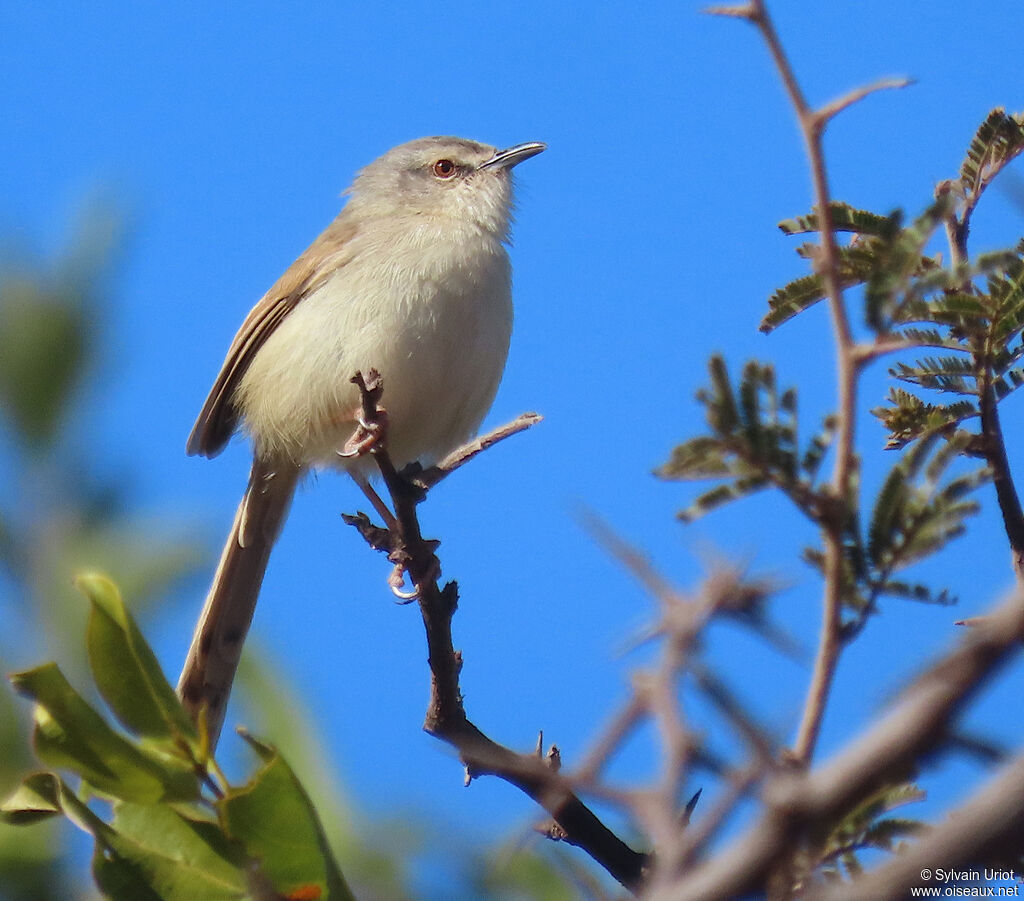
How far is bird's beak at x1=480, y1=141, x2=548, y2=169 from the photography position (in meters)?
6.89

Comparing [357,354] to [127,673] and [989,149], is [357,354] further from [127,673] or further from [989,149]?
[127,673]

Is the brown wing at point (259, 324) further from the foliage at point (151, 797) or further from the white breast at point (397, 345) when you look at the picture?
the foliage at point (151, 797)

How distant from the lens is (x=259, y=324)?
6281 millimetres

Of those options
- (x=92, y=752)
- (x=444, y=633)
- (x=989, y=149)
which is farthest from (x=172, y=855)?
(x=989, y=149)

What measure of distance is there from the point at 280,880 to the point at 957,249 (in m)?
1.75

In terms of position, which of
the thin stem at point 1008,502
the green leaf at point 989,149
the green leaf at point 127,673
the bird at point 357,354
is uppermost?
the bird at point 357,354

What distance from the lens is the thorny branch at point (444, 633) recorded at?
270cm

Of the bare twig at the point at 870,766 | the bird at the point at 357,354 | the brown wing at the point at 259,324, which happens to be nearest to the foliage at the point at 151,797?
the bare twig at the point at 870,766

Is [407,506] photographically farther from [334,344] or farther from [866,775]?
[866,775]

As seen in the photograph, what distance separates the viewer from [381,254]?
577 cm

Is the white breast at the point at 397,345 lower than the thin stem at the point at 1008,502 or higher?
higher

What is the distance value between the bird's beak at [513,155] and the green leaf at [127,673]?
530cm

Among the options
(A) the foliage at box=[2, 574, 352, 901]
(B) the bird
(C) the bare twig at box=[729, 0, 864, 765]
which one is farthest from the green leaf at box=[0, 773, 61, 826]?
(B) the bird

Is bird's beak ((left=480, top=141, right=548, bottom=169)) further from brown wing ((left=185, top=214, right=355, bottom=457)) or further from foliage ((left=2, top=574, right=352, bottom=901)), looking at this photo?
foliage ((left=2, top=574, right=352, bottom=901))
